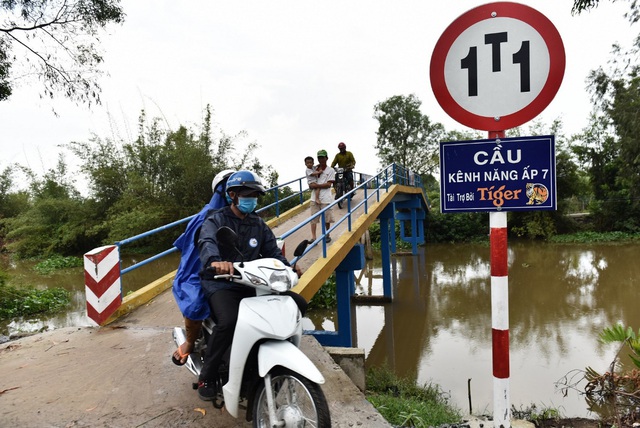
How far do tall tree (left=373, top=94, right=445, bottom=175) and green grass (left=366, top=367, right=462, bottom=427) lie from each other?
1013 inches

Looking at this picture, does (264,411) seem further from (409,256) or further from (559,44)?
(409,256)

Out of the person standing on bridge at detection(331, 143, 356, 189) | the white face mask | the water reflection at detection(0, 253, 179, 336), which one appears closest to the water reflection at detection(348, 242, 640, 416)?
the person standing on bridge at detection(331, 143, 356, 189)

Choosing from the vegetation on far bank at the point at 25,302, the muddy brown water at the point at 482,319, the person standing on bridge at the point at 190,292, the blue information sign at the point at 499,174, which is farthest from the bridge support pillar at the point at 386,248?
the blue information sign at the point at 499,174

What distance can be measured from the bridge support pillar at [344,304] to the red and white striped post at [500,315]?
14.2 feet

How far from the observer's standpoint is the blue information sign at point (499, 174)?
2.02 m

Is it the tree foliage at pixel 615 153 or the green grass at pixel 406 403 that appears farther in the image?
the tree foliage at pixel 615 153

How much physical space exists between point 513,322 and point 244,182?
749 centimetres

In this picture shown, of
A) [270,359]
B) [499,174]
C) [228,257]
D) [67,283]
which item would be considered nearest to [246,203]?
[228,257]

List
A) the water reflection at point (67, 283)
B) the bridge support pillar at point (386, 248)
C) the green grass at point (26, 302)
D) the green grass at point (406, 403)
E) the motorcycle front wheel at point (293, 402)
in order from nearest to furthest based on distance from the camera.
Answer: the motorcycle front wheel at point (293, 402), the green grass at point (406, 403), the water reflection at point (67, 283), the green grass at point (26, 302), the bridge support pillar at point (386, 248)

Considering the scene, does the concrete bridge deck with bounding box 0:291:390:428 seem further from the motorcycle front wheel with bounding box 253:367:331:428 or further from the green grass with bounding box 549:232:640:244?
the green grass with bounding box 549:232:640:244

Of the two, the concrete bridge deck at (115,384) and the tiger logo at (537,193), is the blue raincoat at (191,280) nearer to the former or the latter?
the concrete bridge deck at (115,384)

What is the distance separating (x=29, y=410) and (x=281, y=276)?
6.21 feet

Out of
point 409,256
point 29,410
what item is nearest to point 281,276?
point 29,410

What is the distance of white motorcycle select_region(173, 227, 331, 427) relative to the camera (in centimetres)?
201
